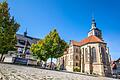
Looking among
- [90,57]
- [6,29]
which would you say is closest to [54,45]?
[6,29]

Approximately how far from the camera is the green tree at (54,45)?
3406 cm

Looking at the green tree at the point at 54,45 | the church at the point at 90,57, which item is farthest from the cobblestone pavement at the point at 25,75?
the church at the point at 90,57

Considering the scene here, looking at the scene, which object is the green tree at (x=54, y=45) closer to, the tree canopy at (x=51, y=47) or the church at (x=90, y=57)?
the tree canopy at (x=51, y=47)

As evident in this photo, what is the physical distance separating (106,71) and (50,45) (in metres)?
23.9

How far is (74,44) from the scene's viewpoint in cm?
5656

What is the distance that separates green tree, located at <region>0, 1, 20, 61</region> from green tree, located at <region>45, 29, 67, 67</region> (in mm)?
9742

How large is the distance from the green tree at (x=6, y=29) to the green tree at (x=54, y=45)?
32.0 feet

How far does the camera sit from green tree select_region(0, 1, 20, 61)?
25.7m

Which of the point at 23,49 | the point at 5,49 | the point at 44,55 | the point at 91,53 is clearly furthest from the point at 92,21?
the point at 5,49

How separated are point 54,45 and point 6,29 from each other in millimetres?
12150

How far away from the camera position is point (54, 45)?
34.0m

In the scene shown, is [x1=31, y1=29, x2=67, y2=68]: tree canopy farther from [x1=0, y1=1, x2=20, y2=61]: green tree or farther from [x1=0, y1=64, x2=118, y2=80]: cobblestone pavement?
[x1=0, y1=64, x2=118, y2=80]: cobblestone pavement

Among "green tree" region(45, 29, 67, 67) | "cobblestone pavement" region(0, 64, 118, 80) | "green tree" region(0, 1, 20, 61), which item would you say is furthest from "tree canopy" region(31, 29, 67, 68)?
"cobblestone pavement" region(0, 64, 118, 80)

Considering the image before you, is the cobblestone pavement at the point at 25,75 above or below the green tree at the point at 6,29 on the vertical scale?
below
